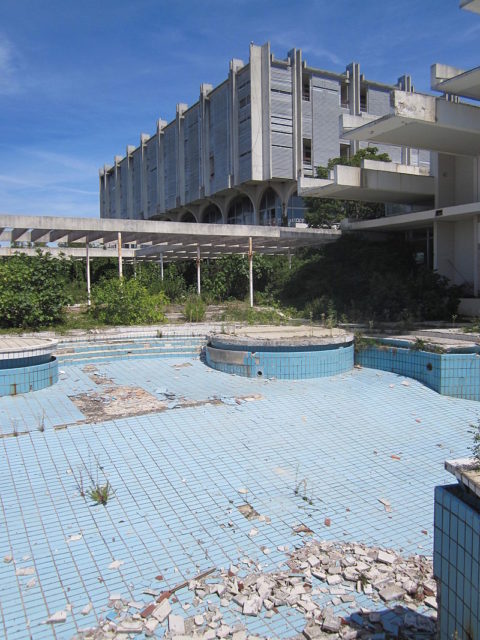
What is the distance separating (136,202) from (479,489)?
2231 inches

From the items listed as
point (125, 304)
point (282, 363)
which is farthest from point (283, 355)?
point (125, 304)

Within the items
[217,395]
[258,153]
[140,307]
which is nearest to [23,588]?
[217,395]

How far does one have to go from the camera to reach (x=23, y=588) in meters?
3.51

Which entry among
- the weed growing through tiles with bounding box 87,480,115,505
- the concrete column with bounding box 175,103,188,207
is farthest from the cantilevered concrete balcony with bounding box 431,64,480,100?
the concrete column with bounding box 175,103,188,207

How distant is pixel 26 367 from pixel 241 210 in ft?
114

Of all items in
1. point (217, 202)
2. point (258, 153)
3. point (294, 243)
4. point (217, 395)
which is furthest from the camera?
point (217, 202)

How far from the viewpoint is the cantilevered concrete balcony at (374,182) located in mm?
15094

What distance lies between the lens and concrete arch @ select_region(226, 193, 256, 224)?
132ft

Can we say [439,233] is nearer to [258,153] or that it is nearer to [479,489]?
[479,489]

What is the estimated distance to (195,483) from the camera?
5145mm

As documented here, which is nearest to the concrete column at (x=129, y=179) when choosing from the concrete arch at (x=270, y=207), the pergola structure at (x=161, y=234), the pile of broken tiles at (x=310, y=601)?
the concrete arch at (x=270, y=207)

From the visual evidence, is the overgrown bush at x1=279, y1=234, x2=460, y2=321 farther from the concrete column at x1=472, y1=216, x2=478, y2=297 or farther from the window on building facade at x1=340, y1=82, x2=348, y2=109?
the window on building facade at x1=340, y1=82, x2=348, y2=109

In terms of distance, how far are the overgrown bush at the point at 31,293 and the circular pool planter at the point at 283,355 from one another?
4.40m

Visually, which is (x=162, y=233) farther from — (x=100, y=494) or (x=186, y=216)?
(x=186, y=216)
